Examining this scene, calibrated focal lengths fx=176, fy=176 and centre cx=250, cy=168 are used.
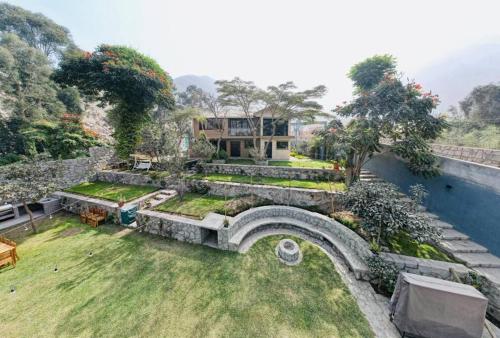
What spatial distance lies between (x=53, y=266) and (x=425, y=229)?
537 inches

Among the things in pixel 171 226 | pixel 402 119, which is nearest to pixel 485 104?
pixel 402 119

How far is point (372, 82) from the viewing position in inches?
571

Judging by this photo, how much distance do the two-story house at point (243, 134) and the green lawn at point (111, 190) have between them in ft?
31.0

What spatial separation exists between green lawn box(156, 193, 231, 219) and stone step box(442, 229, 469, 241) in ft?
31.6

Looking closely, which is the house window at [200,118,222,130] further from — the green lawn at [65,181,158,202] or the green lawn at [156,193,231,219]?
the green lawn at [156,193,231,219]

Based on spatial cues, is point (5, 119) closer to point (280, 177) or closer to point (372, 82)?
point (280, 177)

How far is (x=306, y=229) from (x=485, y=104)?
26.7 metres

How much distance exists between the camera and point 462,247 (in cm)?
669

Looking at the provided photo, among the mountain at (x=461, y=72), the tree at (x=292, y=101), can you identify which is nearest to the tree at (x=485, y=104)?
the tree at (x=292, y=101)

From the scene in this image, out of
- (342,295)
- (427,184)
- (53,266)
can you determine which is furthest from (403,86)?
(53,266)

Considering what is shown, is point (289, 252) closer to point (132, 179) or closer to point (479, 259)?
point (479, 259)

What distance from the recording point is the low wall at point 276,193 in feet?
33.2

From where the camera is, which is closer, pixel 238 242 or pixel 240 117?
pixel 238 242

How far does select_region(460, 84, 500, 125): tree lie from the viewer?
58.9 feet
